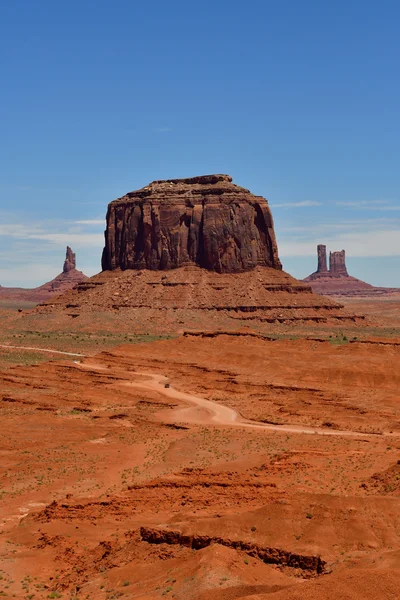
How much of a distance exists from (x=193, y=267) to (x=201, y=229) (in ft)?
17.9

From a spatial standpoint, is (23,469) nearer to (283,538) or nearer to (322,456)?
(322,456)

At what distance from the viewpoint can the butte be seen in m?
115

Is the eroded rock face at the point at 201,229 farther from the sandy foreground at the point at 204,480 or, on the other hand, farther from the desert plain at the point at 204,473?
the sandy foreground at the point at 204,480

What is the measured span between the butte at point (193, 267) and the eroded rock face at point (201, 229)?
14cm

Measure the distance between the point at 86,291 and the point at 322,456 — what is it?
3585 inches

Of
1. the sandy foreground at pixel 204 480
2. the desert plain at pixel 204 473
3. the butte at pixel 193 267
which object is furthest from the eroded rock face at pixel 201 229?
the sandy foreground at pixel 204 480

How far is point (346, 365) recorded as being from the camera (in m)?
67.9

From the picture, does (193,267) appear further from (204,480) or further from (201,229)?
(204,480)

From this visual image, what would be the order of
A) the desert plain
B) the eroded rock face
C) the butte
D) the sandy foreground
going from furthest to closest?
the eroded rock face, the butte, the desert plain, the sandy foreground

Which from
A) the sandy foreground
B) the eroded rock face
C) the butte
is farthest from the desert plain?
the eroded rock face

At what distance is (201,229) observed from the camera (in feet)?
406

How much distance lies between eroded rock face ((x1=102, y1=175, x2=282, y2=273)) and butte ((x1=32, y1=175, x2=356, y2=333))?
5.5 inches

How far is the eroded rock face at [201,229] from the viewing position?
123 metres

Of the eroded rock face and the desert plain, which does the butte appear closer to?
the eroded rock face
